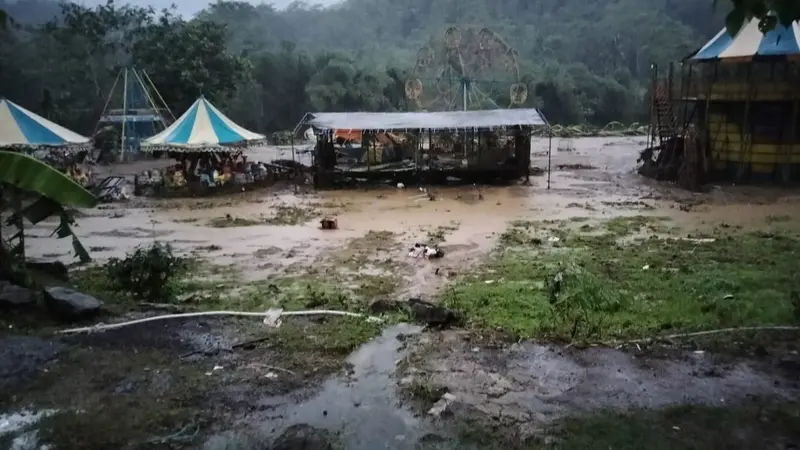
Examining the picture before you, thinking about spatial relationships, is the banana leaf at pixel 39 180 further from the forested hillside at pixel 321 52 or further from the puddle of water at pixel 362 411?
the forested hillside at pixel 321 52

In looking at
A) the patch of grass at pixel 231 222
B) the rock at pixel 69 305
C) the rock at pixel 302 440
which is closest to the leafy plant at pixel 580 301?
the rock at pixel 302 440

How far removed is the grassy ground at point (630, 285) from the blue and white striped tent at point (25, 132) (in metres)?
13.5

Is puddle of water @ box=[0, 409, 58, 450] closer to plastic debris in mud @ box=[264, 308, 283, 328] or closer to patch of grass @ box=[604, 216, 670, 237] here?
plastic debris in mud @ box=[264, 308, 283, 328]

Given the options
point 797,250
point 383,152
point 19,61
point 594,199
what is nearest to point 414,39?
point 19,61

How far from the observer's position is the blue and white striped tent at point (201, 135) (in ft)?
61.4

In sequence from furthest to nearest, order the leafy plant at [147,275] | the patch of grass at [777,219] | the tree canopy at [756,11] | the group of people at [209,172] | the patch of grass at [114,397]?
1. the group of people at [209,172]
2. the patch of grass at [777,219]
3. the leafy plant at [147,275]
4. the patch of grass at [114,397]
5. the tree canopy at [756,11]

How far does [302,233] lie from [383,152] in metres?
8.07

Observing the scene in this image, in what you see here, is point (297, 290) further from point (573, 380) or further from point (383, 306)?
point (573, 380)

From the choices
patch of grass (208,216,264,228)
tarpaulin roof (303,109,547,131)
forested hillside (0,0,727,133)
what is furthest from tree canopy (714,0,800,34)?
tarpaulin roof (303,109,547,131)

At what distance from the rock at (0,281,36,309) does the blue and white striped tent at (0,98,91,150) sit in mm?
13095

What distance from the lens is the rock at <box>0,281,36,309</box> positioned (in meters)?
6.73

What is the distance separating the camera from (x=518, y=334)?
6.59 metres

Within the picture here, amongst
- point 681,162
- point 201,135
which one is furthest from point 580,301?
point 201,135

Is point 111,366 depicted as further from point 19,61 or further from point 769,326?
point 19,61
